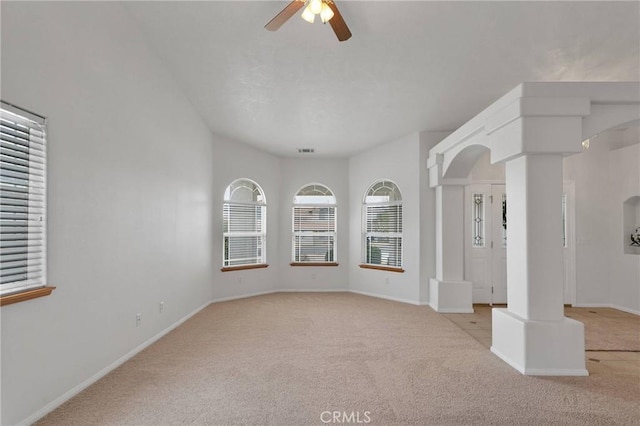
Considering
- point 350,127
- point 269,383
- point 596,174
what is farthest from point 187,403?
point 596,174

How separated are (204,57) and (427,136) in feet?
12.4

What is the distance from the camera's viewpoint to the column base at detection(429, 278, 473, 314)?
542cm

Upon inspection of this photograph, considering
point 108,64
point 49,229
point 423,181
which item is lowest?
point 49,229

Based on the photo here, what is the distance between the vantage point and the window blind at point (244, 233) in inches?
254

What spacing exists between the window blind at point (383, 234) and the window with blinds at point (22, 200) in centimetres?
525

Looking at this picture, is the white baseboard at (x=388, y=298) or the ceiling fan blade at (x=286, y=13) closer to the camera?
the ceiling fan blade at (x=286, y=13)

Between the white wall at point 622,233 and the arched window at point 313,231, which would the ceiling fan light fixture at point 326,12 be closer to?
the arched window at point 313,231

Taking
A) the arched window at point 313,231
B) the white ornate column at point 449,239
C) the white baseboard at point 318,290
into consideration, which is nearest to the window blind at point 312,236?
the arched window at point 313,231

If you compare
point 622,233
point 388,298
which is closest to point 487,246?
point 388,298

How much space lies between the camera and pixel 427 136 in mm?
5891

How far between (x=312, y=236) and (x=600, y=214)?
16.8 feet

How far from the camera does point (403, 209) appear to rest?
6262mm

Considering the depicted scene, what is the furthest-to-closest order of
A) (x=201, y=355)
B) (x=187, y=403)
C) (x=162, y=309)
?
(x=162, y=309), (x=201, y=355), (x=187, y=403)

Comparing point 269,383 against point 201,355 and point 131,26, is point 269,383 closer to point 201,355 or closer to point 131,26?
point 201,355
